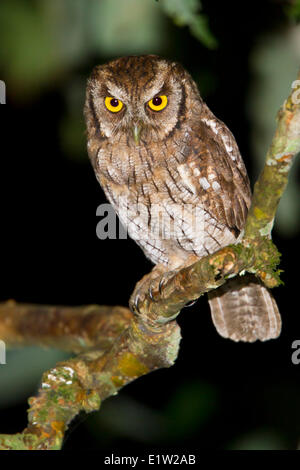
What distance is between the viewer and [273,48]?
217 cm

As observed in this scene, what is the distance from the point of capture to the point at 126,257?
15.3ft

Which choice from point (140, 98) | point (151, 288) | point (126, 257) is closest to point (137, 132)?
point (140, 98)

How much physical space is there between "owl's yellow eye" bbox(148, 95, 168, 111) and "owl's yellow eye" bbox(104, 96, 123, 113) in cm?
14

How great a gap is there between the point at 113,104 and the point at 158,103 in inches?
8.0

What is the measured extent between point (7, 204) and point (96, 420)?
1.81 meters

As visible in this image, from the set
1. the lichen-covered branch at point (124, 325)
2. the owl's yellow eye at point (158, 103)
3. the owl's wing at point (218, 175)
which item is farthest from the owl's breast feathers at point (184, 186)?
the lichen-covered branch at point (124, 325)

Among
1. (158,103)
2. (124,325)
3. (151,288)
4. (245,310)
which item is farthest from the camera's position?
(124,325)

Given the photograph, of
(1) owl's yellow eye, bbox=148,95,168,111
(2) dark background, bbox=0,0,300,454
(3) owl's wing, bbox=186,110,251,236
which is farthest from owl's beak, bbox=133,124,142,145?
(2) dark background, bbox=0,0,300,454

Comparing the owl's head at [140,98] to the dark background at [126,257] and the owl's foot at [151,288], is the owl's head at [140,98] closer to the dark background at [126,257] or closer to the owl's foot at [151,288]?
the dark background at [126,257]

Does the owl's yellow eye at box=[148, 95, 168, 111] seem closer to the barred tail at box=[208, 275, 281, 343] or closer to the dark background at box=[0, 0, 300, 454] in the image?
the dark background at box=[0, 0, 300, 454]

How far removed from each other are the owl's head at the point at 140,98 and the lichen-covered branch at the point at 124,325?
2.16 ft

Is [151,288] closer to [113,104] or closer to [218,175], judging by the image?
[218,175]

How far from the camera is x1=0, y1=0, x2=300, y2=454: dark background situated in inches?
108

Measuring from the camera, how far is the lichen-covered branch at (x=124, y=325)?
1368 mm
